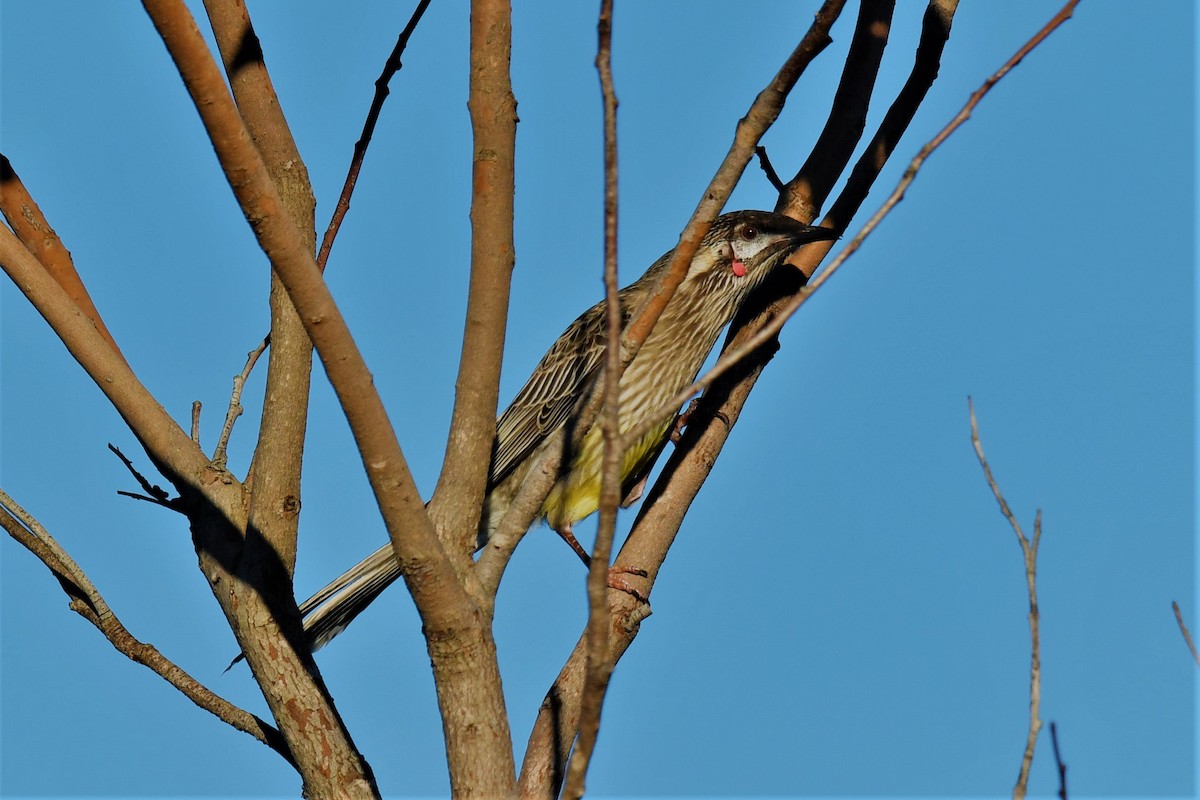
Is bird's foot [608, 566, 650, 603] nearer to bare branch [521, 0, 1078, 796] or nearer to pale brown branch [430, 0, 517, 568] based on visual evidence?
bare branch [521, 0, 1078, 796]

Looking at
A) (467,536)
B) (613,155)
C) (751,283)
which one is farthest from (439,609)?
(751,283)

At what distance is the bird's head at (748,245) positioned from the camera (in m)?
5.23

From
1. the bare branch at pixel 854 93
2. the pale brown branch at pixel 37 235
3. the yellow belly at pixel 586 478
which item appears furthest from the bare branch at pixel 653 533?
the pale brown branch at pixel 37 235

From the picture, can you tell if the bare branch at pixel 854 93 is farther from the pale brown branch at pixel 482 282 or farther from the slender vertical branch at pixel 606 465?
the slender vertical branch at pixel 606 465

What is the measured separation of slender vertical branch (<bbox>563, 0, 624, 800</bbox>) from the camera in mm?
2326

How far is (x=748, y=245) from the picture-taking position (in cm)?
559

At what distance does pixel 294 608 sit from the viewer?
385 cm

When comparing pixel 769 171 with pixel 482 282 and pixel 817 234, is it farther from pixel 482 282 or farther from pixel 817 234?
pixel 482 282

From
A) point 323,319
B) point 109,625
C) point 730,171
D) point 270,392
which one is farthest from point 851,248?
point 109,625

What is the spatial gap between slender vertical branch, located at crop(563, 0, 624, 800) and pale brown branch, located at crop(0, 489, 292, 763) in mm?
1644

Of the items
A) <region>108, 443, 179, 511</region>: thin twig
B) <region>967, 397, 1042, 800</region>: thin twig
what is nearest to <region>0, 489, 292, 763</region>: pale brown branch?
<region>108, 443, 179, 511</region>: thin twig

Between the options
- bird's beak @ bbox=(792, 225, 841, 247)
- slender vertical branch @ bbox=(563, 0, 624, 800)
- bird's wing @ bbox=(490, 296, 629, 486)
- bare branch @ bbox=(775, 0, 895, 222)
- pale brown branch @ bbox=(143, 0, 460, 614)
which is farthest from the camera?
bird's wing @ bbox=(490, 296, 629, 486)

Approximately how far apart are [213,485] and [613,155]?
2.13m

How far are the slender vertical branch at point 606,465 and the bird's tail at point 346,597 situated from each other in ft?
8.99
